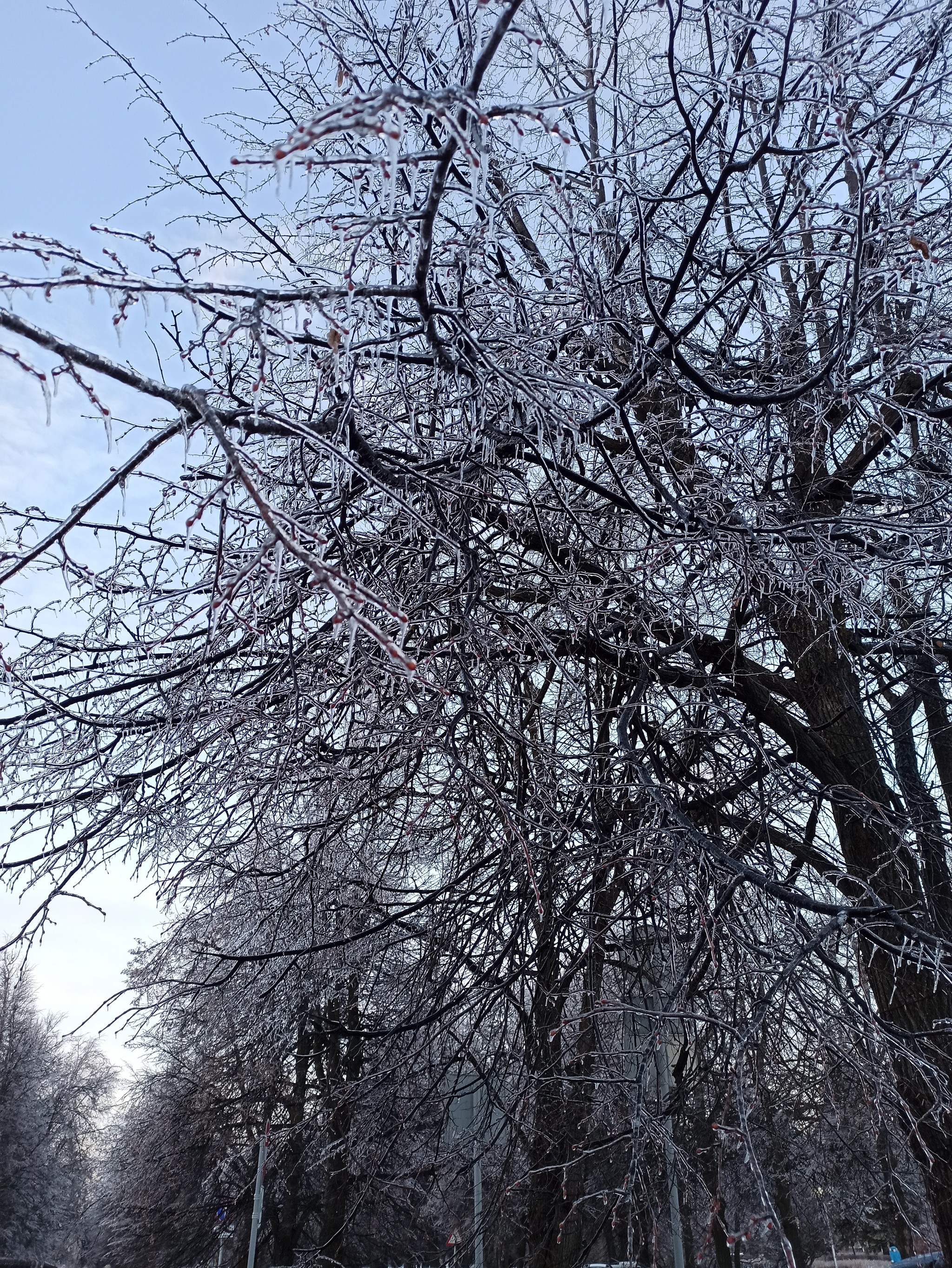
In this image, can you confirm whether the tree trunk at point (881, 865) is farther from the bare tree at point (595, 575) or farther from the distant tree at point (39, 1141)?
the distant tree at point (39, 1141)

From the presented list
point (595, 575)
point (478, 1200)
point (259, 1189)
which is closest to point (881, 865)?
point (595, 575)

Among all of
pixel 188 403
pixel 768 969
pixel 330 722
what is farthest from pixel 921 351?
pixel 188 403

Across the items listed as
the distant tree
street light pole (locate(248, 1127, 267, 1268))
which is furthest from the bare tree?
the distant tree

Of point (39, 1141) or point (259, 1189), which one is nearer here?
point (259, 1189)

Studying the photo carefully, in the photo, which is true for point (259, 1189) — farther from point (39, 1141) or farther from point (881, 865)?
point (39, 1141)

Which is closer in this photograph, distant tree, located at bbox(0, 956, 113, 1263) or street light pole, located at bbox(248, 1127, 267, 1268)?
street light pole, located at bbox(248, 1127, 267, 1268)

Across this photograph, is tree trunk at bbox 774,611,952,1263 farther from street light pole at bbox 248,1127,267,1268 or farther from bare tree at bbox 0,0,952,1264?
street light pole at bbox 248,1127,267,1268

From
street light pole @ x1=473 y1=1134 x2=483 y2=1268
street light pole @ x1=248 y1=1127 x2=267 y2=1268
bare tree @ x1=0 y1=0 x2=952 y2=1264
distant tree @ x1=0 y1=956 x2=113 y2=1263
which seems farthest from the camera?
distant tree @ x1=0 y1=956 x2=113 y2=1263

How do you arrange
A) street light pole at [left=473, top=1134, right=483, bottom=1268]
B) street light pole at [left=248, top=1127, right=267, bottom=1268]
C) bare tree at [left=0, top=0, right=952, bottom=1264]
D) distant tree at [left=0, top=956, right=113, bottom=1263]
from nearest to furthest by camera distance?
bare tree at [left=0, top=0, right=952, bottom=1264] → street light pole at [left=473, top=1134, right=483, bottom=1268] → street light pole at [left=248, top=1127, right=267, bottom=1268] → distant tree at [left=0, top=956, right=113, bottom=1263]

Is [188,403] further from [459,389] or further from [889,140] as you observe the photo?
[889,140]

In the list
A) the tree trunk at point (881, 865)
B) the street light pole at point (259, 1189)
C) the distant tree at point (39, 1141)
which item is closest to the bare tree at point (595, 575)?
the tree trunk at point (881, 865)

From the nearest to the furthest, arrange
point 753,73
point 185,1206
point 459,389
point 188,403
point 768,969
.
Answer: point 188,403
point 459,389
point 753,73
point 768,969
point 185,1206

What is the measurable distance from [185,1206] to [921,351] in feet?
57.2

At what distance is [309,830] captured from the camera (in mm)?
4789
